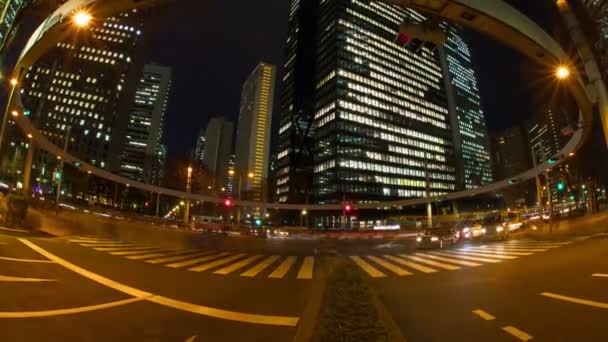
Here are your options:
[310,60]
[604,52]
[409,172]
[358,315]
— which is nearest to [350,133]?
[409,172]

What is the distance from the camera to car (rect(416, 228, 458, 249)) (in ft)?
66.1

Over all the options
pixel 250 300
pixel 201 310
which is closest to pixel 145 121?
pixel 250 300

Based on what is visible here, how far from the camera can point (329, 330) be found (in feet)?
11.0

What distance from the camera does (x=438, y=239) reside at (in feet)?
68.0

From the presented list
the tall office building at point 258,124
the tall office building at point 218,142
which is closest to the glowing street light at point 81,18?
the tall office building at point 218,142

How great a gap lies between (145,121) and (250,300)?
155308 mm

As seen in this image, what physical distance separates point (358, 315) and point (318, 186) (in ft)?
296

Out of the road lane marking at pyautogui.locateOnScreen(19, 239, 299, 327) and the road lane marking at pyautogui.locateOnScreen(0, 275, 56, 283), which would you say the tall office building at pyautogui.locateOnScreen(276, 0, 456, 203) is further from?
the road lane marking at pyautogui.locateOnScreen(0, 275, 56, 283)

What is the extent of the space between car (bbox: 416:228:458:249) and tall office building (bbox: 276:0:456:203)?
58768mm

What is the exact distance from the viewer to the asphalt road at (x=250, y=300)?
13.9 ft

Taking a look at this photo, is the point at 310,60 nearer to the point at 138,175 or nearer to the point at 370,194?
the point at 370,194

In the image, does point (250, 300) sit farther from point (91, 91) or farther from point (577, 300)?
point (91, 91)

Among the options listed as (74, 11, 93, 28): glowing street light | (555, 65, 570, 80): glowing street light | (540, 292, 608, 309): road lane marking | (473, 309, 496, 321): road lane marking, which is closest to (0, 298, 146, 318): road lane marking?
(473, 309, 496, 321): road lane marking

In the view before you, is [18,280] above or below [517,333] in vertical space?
above
